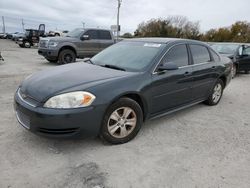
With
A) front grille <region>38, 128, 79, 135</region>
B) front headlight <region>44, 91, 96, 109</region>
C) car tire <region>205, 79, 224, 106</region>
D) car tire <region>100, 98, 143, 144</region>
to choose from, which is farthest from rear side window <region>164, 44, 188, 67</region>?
front grille <region>38, 128, 79, 135</region>

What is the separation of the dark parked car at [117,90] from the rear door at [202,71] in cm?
2

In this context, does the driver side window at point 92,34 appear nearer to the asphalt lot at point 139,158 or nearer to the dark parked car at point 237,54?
the dark parked car at point 237,54

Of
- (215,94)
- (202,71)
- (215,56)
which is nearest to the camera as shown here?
(202,71)

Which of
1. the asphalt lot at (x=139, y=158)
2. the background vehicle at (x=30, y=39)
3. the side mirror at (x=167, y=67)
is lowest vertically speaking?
the asphalt lot at (x=139, y=158)

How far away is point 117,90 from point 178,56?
→ 5.39 ft

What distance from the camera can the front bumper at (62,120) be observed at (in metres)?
2.94

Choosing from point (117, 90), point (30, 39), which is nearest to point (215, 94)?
point (117, 90)

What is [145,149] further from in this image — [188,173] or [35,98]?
[35,98]

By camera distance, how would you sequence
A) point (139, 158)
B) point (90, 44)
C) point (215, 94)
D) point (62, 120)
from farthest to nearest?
point (90, 44) → point (215, 94) → point (139, 158) → point (62, 120)

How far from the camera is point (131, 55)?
13.7 ft

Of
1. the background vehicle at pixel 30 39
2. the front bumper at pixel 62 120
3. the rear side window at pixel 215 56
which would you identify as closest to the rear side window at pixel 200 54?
the rear side window at pixel 215 56

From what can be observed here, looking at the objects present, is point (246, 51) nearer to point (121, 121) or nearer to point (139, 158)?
point (121, 121)

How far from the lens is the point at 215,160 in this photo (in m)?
3.21

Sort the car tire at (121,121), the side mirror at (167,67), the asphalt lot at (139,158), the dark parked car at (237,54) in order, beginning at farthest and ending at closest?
the dark parked car at (237,54)
the side mirror at (167,67)
the car tire at (121,121)
the asphalt lot at (139,158)
